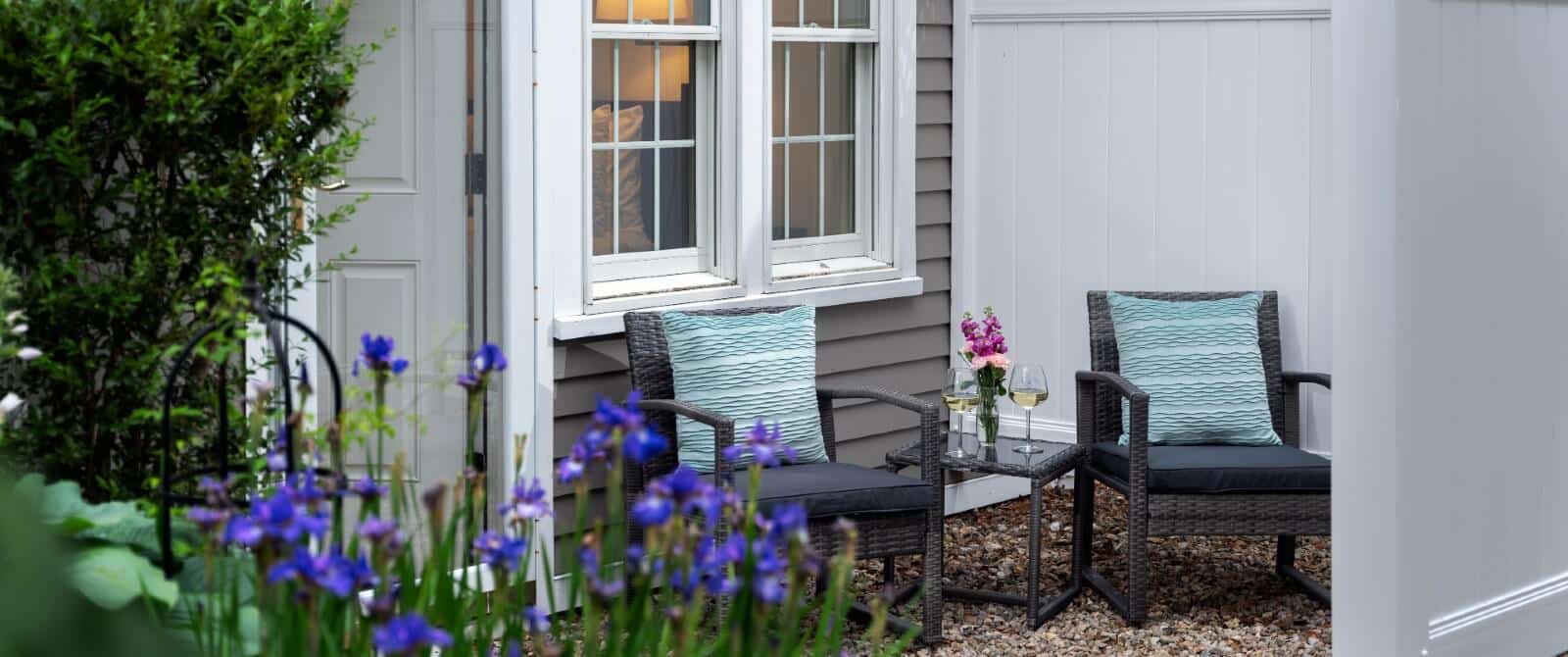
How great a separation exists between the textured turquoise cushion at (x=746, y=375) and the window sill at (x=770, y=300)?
0.61 feet

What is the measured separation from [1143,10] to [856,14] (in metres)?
1.01

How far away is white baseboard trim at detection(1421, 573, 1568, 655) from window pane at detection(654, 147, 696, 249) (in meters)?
2.39

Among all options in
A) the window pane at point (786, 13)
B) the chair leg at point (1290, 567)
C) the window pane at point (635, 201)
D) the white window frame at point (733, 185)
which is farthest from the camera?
the window pane at point (786, 13)

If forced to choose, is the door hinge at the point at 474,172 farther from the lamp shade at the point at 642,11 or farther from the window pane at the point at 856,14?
the window pane at the point at 856,14

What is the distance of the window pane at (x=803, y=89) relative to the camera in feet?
18.1

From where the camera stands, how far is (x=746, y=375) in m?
4.73

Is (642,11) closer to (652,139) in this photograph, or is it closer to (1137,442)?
(652,139)

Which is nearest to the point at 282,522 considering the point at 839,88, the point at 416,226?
the point at 416,226

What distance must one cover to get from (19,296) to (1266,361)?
3.75m

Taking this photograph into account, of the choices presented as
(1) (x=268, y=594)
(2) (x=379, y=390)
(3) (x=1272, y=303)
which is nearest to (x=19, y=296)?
(2) (x=379, y=390)

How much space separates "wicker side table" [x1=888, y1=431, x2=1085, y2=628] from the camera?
4.66m

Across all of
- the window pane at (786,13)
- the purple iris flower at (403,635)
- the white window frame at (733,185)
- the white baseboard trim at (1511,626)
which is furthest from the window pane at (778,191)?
the purple iris flower at (403,635)

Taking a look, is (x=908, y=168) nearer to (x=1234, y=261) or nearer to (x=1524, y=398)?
(x=1234, y=261)

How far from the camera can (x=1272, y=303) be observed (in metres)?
5.41
